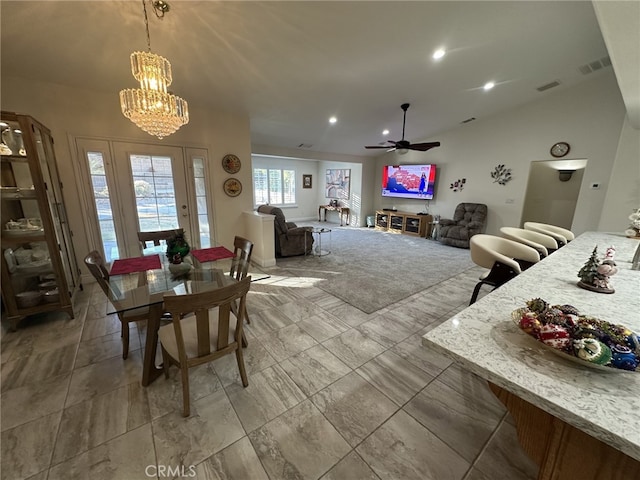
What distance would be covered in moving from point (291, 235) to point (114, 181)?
279 cm

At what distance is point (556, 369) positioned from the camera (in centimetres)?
75

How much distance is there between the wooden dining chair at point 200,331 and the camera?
4.50 feet

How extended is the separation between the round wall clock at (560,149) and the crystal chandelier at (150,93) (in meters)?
6.47

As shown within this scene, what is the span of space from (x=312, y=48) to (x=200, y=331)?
3070 mm

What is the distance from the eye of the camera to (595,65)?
3.80 meters

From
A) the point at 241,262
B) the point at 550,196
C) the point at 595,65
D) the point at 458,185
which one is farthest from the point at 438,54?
the point at 550,196

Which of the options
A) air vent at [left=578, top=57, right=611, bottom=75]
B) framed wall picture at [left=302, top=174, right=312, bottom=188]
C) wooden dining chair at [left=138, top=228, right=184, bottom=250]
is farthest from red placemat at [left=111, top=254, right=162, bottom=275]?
framed wall picture at [left=302, top=174, right=312, bottom=188]

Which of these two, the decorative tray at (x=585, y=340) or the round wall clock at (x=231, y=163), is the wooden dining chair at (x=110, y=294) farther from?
the round wall clock at (x=231, y=163)

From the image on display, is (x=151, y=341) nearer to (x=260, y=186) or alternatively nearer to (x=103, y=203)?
(x=103, y=203)

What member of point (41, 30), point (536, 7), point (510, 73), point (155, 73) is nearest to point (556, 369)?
point (155, 73)

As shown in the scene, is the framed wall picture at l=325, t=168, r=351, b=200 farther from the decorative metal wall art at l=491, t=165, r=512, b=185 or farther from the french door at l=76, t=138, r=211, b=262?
the french door at l=76, t=138, r=211, b=262

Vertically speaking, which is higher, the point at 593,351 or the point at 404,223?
the point at 593,351

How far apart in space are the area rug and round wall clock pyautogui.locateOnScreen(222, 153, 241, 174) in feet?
5.99

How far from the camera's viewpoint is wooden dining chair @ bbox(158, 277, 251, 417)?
1370mm
